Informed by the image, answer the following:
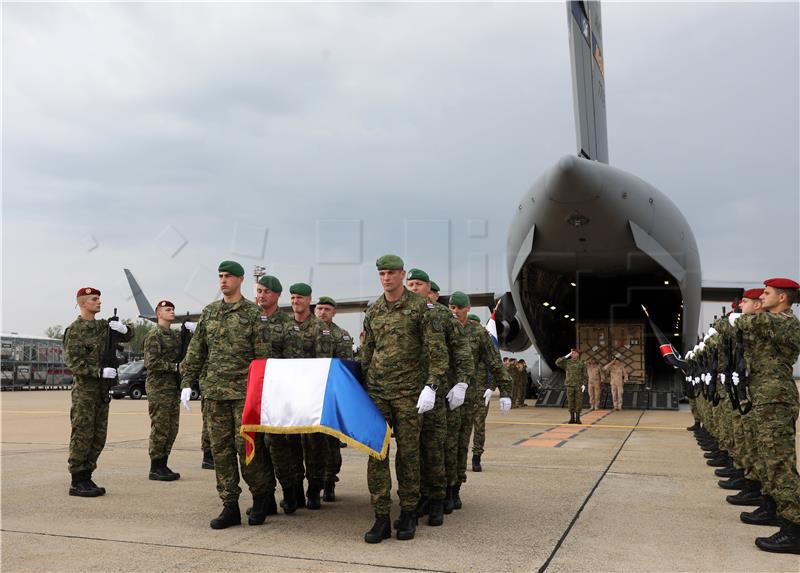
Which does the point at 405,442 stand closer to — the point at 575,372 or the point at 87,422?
the point at 87,422

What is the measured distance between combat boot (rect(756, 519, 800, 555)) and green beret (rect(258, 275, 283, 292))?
12.9ft

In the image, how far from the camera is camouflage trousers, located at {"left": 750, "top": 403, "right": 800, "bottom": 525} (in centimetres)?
402

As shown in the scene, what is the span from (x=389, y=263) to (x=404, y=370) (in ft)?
2.49

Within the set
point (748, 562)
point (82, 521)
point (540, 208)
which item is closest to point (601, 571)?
point (748, 562)

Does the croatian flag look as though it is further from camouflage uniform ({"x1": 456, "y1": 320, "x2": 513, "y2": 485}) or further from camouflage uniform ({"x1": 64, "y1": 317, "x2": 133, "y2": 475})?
camouflage uniform ({"x1": 64, "y1": 317, "x2": 133, "y2": 475})

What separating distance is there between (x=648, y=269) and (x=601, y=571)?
500 inches

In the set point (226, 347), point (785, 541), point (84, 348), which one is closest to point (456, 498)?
point (226, 347)

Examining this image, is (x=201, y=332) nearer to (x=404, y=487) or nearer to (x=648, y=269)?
(x=404, y=487)

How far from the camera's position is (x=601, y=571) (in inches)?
138

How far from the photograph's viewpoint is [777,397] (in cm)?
421

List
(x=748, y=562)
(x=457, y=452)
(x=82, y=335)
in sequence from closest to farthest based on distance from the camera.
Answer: (x=748, y=562), (x=457, y=452), (x=82, y=335)

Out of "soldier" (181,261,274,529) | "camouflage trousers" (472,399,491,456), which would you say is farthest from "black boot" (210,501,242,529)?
"camouflage trousers" (472,399,491,456)

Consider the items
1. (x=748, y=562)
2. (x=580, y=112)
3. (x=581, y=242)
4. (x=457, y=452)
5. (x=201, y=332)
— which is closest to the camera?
(x=748, y=562)

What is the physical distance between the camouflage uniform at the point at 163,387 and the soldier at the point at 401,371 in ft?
9.60
